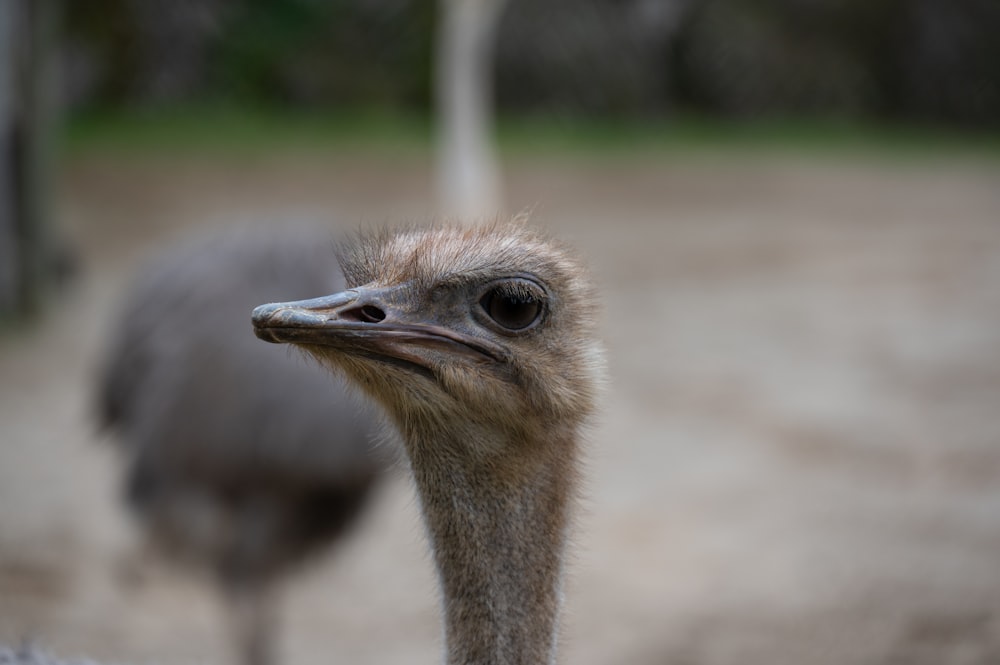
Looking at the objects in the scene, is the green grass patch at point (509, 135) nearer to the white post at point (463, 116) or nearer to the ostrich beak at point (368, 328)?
the white post at point (463, 116)

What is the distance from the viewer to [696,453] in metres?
4.99

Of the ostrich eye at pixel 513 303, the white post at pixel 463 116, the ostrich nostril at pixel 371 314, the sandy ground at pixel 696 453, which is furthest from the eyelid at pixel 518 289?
the white post at pixel 463 116

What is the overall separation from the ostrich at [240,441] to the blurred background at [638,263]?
0.18 m

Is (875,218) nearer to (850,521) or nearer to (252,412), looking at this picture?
(850,521)

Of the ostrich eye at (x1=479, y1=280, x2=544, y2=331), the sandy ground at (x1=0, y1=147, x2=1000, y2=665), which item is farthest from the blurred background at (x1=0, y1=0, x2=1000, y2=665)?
the ostrich eye at (x1=479, y1=280, x2=544, y2=331)

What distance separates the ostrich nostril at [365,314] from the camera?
151 centimetres

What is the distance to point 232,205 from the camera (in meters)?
8.11

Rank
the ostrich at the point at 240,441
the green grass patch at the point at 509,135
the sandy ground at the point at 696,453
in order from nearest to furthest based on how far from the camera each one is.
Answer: the ostrich at the point at 240,441
the sandy ground at the point at 696,453
the green grass patch at the point at 509,135

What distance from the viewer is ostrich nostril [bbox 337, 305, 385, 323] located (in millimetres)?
1511

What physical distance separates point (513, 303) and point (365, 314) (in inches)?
7.5

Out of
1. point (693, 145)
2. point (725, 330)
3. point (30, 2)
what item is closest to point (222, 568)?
point (725, 330)

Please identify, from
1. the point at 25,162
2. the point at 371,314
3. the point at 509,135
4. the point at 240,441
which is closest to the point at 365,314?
the point at 371,314

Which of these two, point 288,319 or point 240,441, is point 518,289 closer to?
point 288,319

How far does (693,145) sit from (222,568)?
797cm
